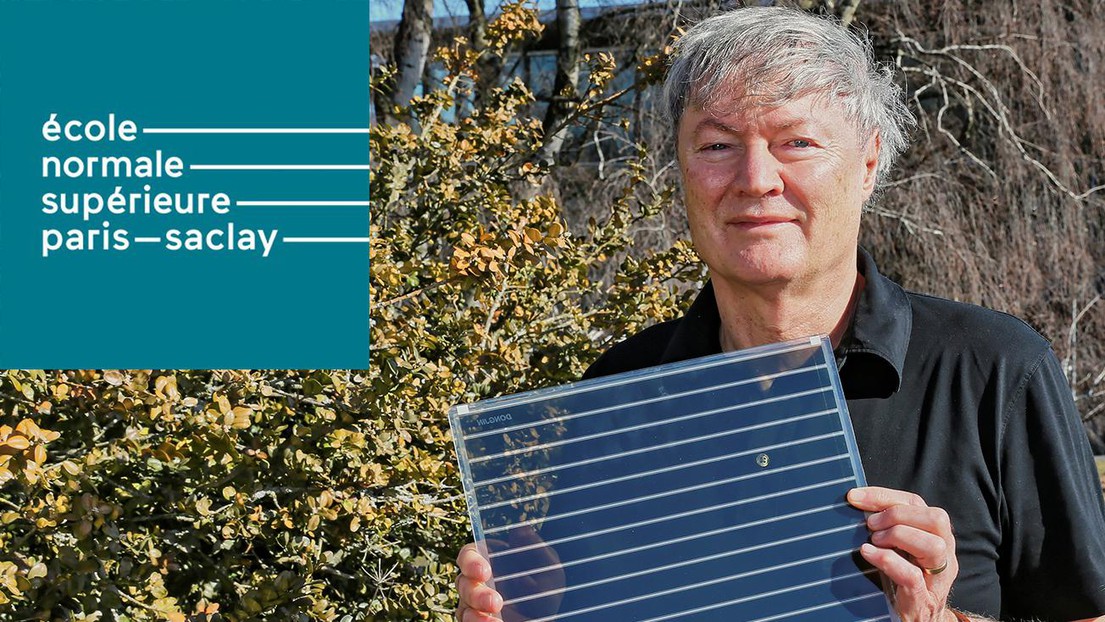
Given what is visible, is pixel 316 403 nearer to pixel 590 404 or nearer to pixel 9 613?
pixel 9 613

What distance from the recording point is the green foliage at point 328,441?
2.44 metres

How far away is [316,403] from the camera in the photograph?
2873 mm

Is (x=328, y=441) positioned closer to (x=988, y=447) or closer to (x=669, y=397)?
(x=669, y=397)

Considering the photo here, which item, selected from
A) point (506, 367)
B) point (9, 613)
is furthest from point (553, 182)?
point (9, 613)

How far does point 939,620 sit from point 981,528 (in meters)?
0.22

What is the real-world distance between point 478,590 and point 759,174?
658 millimetres

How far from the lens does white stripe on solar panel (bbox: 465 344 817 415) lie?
4.53 feet

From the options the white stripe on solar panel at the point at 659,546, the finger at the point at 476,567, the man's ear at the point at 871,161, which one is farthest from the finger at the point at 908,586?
the man's ear at the point at 871,161

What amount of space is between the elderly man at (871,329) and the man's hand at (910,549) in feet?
0.44

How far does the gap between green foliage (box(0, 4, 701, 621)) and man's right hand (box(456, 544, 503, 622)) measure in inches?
40.6

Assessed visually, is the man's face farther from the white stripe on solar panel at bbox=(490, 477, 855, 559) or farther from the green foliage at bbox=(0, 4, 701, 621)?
the green foliage at bbox=(0, 4, 701, 621)

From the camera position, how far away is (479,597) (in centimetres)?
137

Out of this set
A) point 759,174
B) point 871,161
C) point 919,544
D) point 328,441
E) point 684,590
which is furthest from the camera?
point 328,441

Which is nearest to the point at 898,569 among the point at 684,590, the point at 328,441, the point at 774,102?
the point at 684,590
